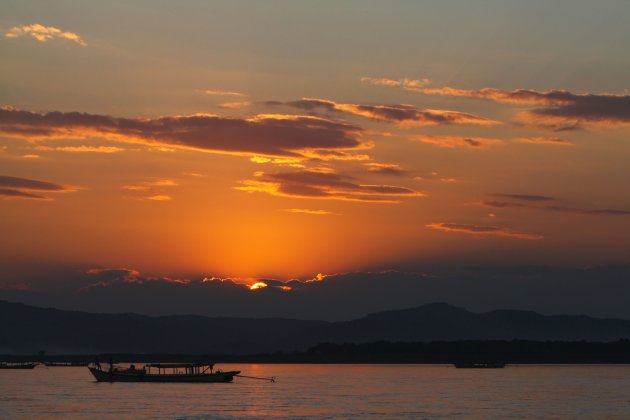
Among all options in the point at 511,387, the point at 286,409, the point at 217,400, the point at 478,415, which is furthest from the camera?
the point at 511,387

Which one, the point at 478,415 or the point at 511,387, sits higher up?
the point at 511,387

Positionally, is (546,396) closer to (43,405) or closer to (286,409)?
(286,409)

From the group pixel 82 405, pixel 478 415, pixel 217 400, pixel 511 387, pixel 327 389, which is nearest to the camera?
pixel 478 415

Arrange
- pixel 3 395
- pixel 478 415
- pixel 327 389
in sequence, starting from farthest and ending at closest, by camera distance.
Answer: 1. pixel 327 389
2. pixel 3 395
3. pixel 478 415

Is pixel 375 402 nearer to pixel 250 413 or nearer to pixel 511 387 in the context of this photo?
pixel 250 413

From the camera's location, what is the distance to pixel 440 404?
465ft

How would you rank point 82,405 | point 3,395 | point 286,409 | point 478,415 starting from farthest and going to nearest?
1. point 3,395
2. point 82,405
3. point 286,409
4. point 478,415

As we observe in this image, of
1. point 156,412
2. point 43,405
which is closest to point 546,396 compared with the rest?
point 156,412

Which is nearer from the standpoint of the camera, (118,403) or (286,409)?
(286,409)

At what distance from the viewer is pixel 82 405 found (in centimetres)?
14300

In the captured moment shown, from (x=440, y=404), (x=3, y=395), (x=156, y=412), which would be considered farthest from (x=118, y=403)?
(x=440, y=404)

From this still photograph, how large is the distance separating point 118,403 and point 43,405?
11244 mm

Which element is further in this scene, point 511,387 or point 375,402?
point 511,387

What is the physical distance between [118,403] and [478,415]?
55.0 m
